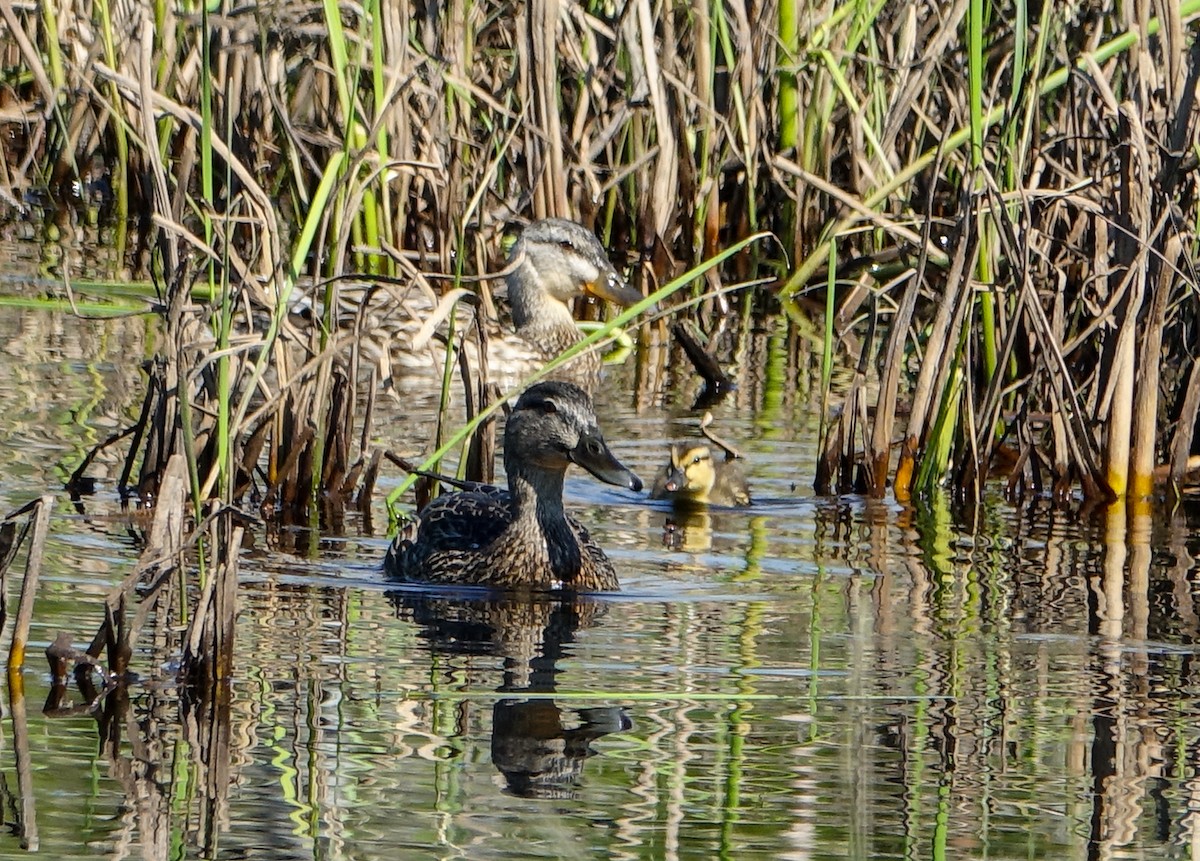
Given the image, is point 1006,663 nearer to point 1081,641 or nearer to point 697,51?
point 1081,641

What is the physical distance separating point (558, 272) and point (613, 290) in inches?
11.8

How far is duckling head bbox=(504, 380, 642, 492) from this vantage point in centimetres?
571

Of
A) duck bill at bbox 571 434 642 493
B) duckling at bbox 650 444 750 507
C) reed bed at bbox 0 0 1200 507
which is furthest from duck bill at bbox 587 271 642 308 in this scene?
duck bill at bbox 571 434 642 493

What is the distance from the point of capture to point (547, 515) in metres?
5.89

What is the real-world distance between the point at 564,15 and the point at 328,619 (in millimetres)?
5520

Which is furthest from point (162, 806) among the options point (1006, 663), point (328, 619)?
point (1006, 663)

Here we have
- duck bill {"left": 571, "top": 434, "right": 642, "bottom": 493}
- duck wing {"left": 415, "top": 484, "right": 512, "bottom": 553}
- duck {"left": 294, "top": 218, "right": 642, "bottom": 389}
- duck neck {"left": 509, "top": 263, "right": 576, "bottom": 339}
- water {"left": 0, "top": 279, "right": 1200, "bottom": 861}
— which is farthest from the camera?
duck neck {"left": 509, "top": 263, "right": 576, "bottom": 339}

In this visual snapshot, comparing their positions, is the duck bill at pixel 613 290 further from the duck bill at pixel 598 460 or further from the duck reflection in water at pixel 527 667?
the duck reflection in water at pixel 527 667

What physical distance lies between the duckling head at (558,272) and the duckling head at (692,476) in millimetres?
2638

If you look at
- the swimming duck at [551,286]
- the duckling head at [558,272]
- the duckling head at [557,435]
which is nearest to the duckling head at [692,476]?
the duckling head at [557,435]

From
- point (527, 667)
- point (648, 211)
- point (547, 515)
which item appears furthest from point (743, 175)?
point (527, 667)

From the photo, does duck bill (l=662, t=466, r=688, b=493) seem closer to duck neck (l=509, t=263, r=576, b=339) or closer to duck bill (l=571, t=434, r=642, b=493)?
duck bill (l=571, t=434, r=642, b=493)

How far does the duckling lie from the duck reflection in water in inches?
49.5

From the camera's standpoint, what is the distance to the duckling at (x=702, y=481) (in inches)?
271
